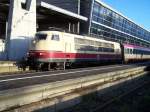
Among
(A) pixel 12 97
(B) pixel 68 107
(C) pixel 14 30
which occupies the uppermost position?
(C) pixel 14 30

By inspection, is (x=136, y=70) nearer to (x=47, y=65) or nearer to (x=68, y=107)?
(x=47, y=65)

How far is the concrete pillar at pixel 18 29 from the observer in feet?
103

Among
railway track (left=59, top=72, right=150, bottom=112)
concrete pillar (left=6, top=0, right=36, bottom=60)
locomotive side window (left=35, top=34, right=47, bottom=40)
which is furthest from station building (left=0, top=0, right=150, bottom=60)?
railway track (left=59, top=72, right=150, bottom=112)

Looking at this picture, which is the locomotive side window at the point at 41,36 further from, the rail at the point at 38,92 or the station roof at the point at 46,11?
the station roof at the point at 46,11

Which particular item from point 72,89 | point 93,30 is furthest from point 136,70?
point 93,30

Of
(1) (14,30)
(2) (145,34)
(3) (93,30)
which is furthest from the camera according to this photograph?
(2) (145,34)

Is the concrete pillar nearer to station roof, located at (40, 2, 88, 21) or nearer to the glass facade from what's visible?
station roof, located at (40, 2, 88, 21)

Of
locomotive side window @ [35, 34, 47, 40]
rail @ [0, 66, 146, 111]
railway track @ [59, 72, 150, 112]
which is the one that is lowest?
railway track @ [59, 72, 150, 112]

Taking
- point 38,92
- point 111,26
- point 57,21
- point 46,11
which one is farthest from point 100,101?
point 111,26

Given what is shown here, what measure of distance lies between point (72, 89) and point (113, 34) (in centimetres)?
5224

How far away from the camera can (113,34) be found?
6356 centimetres

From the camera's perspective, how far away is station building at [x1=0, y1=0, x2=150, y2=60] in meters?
32.0

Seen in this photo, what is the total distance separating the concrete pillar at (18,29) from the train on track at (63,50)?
540cm

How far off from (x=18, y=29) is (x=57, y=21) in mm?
20512
